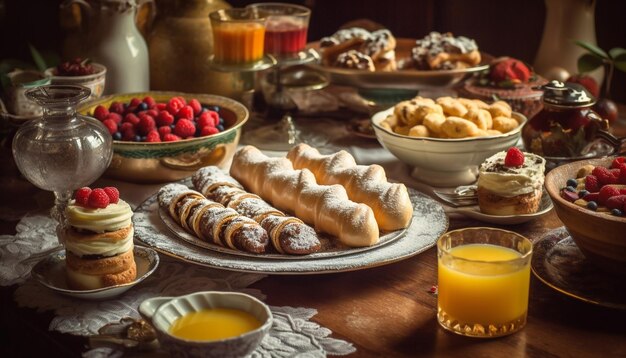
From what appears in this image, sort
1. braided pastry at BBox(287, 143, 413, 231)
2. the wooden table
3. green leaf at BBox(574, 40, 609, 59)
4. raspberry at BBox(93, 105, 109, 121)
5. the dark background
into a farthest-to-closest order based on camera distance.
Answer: the dark background
green leaf at BBox(574, 40, 609, 59)
raspberry at BBox(93, 105, 109, 121)
braided pastry at BBox(287, 143, 413, 231)
the wooden table

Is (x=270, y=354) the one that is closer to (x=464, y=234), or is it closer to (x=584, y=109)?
(x=464, y=234)

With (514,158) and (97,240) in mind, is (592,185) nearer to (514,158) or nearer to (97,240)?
(514,158)

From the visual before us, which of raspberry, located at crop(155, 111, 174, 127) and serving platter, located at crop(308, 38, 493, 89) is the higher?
serving platter, located at crop(308, 38, 493, 89)

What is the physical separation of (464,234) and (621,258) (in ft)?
0.81

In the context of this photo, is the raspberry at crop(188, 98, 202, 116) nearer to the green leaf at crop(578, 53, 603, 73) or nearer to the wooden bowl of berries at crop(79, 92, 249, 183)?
the wooden bowl of berries at crop(79, 92, 249, 183)

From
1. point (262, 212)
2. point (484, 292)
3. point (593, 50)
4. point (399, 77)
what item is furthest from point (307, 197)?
point (593, 50)

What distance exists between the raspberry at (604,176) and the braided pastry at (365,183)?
35 cm

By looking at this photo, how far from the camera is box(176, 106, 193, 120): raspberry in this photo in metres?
2.06

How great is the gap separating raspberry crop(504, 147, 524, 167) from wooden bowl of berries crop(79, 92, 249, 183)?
0.64 metres

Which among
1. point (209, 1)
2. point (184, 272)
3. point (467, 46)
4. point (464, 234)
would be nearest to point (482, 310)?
point (464, 234)

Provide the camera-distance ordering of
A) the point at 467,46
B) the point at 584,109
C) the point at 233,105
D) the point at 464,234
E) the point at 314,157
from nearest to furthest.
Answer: the point at 464,234 < the point at 314,157 < the point at 584,109 < the point at 233,105 < the point at 467,46

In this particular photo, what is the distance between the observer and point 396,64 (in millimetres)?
2531

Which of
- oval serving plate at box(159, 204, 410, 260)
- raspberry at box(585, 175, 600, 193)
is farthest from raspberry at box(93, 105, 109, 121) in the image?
raspberry at box(585, 175, 600, 193)

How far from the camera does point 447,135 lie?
77.1 inches
